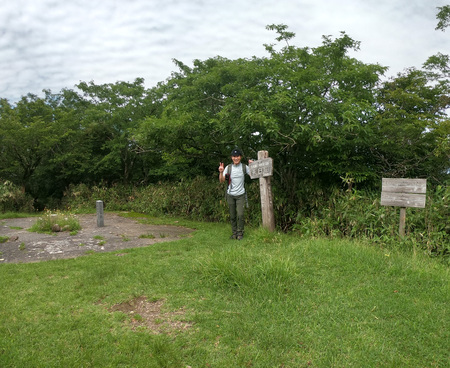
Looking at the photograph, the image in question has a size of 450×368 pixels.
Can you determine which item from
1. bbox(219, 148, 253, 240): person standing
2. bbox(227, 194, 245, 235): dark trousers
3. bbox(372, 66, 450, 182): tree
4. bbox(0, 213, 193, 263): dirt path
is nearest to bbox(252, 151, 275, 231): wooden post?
bbox(219, 148, 253, 240): person standing

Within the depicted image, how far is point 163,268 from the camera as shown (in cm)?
451

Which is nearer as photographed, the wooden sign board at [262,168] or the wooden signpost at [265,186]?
the wooden sign board at [262,168]

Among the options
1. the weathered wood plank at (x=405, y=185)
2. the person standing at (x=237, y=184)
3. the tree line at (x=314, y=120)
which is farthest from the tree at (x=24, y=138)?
the weathered wood plank at (x=405, y=185)

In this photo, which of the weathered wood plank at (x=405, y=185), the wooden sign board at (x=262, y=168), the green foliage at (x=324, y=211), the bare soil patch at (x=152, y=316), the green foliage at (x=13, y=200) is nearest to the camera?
the bare soil patch at (x=152, y=316)

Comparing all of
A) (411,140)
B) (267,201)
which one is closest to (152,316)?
(267,201)

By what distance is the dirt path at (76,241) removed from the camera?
18.4ft

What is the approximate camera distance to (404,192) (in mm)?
5238

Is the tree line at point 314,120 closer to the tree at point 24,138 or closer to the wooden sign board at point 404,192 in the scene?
the wooden sign board at point 404,192

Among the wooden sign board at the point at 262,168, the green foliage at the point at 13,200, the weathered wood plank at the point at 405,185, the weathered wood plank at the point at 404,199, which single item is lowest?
the green foliage at the point at 13,200

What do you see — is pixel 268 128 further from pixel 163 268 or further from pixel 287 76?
pixel 163 268

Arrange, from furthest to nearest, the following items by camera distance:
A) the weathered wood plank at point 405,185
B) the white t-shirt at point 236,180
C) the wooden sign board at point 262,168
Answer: the white t-shirt at point 236,180 → the wooden sign board at point 262,168 → the weathered wood plank at point 405,185

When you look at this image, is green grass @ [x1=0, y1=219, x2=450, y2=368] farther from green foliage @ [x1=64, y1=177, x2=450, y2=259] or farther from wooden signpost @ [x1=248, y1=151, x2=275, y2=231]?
wooden signpost @ [x1=248, y1=151, x2=275, y2=231]

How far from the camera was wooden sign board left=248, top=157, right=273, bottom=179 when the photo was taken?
6246mm

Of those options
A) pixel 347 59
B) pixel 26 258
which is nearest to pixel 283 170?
pixel 347 59
